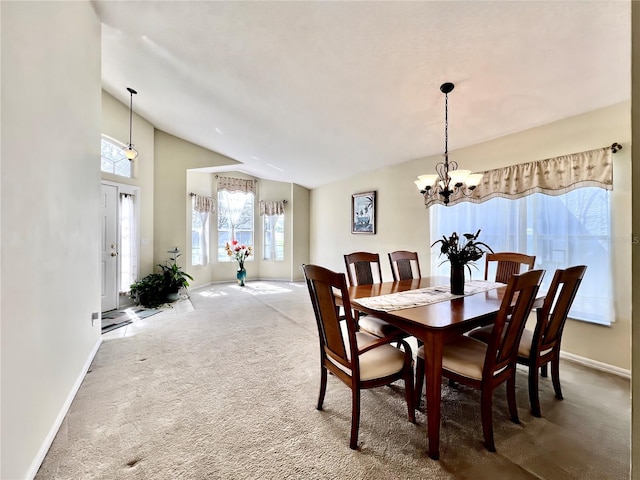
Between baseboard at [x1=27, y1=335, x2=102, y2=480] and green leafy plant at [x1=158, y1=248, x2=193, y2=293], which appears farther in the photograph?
green leafy plant at [x1=158, y1=248, x2=193, y2=293]

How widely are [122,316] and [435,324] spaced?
451 cm

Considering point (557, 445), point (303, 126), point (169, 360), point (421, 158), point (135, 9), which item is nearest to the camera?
point (557, 445)

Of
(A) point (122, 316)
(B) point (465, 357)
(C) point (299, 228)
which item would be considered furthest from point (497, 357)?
(C) point (299, 228)

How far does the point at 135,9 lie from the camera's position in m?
2.42

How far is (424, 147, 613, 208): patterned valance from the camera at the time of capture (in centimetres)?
252

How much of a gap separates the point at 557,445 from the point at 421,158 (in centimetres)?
352

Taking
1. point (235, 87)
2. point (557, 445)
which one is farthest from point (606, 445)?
point (235, 87)

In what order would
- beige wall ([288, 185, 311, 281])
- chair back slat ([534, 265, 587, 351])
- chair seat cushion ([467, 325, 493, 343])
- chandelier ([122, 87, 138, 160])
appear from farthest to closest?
1. beige wall ([288, 185, 311, 281])
2. chandelier ([122, 87, 138, 160])
3. chair seat cushion ([467, 325, 493, 343])
4. chair back slat ([534, 265, 587, 351])

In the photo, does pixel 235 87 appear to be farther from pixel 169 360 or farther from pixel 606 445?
pixel 606 445

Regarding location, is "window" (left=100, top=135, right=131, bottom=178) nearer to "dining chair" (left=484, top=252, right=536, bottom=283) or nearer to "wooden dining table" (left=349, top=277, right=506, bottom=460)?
"wooden dining table" (left=349, top=277, right=506, bottom=460)

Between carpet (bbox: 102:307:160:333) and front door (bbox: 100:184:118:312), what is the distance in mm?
244

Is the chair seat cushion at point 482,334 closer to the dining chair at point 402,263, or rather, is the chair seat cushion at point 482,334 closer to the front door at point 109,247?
the dining chair at point 402,263

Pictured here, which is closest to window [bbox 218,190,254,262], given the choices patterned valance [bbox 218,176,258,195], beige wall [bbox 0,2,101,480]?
patterned valance [bbox 218,176,258,195]

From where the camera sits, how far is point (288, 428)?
1.76 metres
